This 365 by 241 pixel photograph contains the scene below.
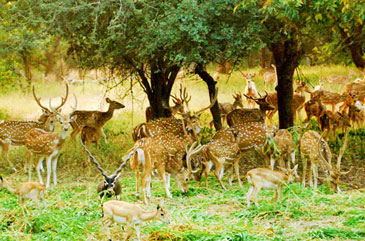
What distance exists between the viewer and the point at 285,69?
11383mm

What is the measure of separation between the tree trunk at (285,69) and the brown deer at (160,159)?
12.8 feet

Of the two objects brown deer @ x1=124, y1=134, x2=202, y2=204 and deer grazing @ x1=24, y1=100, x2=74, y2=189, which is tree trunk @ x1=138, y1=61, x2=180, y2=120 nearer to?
deer grazing @ x1=24, y1=100, x2=74, y2=189

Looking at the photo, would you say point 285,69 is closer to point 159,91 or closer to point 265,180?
point 159,91

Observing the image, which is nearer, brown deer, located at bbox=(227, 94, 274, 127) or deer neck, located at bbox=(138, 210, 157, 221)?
deer neck, located at bbox=(138, 210, 157, 221)

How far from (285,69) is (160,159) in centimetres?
446

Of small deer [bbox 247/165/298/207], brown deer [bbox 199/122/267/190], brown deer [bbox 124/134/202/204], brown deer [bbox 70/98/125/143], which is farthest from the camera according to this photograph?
brown deer [bbox 70/98/125/143]

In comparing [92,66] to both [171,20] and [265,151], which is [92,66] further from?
[265,151]

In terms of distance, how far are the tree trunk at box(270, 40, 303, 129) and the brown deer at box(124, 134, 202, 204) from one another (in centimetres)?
389

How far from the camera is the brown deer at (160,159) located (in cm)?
777

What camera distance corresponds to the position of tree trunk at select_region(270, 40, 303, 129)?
11234 mm

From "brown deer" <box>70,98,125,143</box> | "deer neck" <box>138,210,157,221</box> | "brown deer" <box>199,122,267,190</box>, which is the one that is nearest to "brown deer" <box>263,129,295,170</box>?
"brown deer" <box>199,122,267,190</box>

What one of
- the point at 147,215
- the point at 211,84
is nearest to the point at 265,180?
the point at 147,215

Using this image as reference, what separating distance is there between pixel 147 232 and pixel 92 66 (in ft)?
20.4

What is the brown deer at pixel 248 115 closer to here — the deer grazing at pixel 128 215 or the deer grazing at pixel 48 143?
the deer grazing at pixel 48 143
